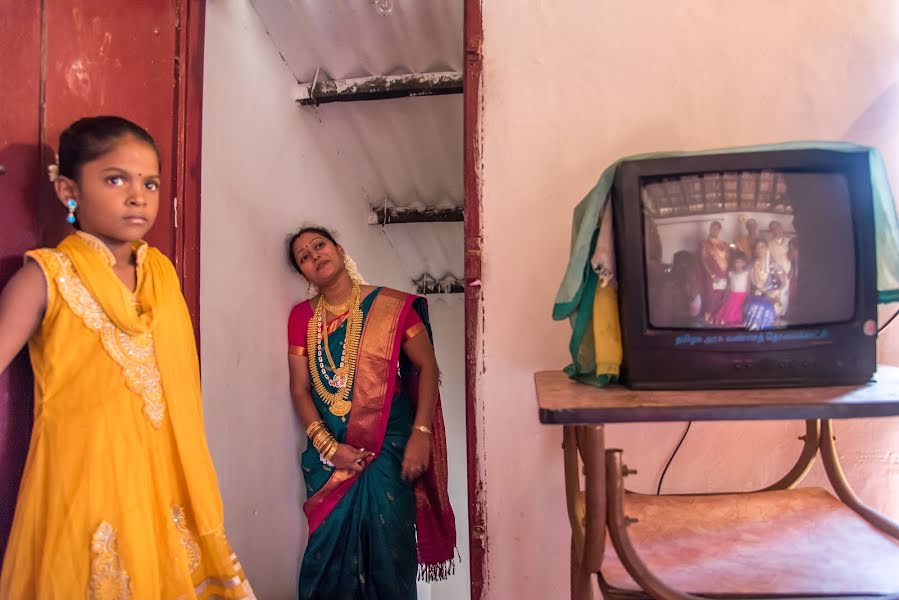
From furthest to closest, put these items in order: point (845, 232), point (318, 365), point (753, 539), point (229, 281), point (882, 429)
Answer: point (318, 365) < point (229, 281) < point (882, 429) < point (753, 539) < point (845, 232)

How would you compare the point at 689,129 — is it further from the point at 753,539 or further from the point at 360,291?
the point at 360,291

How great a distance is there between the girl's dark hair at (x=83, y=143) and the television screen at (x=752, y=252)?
0.88 metres

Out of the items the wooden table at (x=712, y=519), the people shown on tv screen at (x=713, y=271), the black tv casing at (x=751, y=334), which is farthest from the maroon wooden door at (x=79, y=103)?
the people shown on tv screen at (x=713, y=271)

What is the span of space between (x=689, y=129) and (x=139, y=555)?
1.38 metres

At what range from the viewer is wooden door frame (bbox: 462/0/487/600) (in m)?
1.35

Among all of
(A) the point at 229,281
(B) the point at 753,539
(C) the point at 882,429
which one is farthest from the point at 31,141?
(C) the point at 882,429

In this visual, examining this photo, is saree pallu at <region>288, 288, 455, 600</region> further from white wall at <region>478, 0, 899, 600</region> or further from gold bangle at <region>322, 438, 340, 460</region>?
white wall at <region>478, 0, 899, 600</region>

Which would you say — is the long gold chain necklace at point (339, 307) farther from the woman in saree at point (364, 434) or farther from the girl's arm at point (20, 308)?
the girl's arm at point (20, 308)

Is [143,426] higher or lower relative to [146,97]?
lower

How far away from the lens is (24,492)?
0.89 meters

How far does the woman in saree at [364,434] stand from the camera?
1.80 meters

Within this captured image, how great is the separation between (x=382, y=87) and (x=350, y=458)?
1.29 m

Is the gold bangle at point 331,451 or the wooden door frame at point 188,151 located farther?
the gold bangle at point 331,451

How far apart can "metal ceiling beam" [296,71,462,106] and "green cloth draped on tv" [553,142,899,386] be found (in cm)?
128
